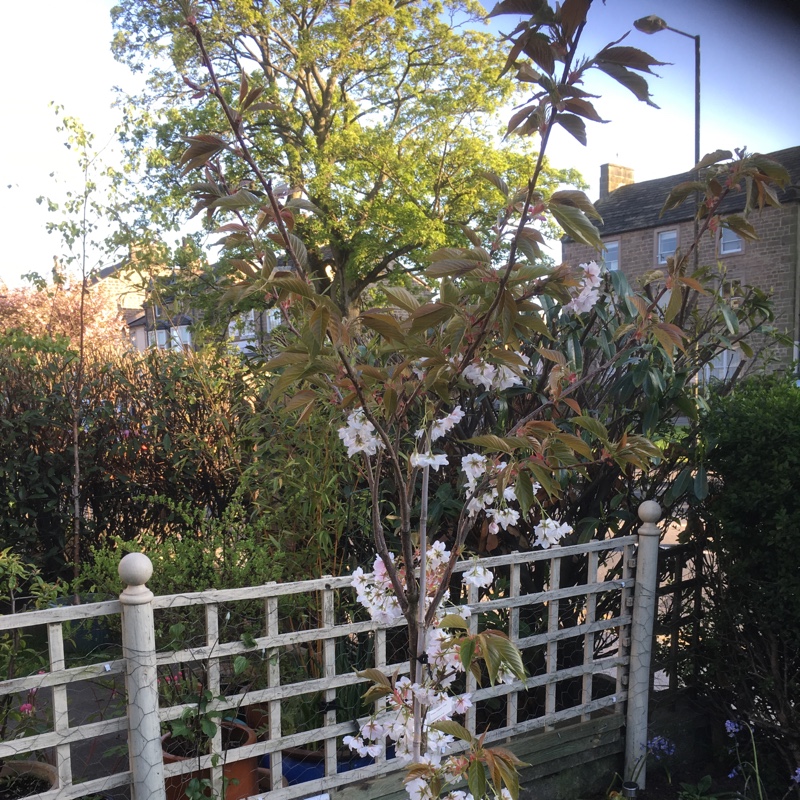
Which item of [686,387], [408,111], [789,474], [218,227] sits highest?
[408,111]

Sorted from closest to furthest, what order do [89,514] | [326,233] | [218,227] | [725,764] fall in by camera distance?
[218,227] < [725,764] < [89,514] < [326,233]

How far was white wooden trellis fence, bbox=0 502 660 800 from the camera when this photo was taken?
6.97ft

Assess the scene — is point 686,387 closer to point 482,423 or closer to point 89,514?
point 482,423

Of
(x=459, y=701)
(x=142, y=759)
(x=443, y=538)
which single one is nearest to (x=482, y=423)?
(x=443, y=538)

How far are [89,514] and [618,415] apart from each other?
396cm

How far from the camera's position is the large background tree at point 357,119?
14.5 m

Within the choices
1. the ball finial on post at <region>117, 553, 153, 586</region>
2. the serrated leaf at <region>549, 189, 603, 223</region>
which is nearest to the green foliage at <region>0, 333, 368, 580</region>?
the ball finial on post at <region>117, 553, 153, 586</region>

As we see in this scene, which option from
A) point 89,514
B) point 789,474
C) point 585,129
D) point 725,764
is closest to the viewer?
point 585,129

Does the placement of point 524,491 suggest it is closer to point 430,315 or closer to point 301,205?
point 430,315

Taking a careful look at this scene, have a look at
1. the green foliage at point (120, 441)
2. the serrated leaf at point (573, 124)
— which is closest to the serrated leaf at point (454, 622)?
the serrated leaf at point (573, 124)

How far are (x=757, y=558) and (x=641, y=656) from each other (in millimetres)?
713

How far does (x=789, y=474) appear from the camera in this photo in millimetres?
2967

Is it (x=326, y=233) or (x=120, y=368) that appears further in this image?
(x=326, y=233)

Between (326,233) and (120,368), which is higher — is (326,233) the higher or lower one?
the higher one
